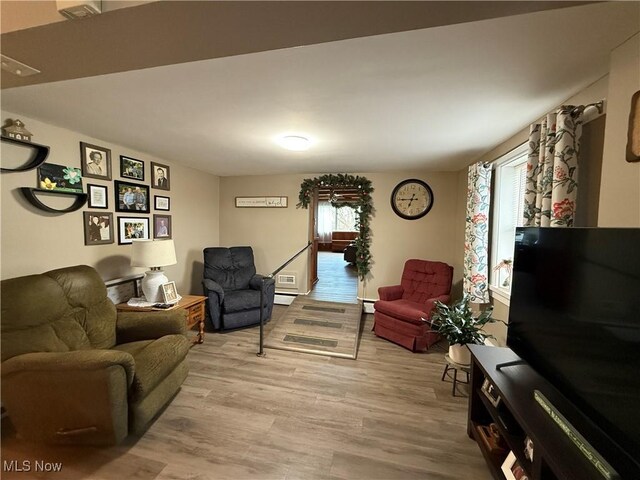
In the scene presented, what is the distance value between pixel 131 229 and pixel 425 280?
12.2 ft

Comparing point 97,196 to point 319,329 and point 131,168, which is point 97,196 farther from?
point 319,329

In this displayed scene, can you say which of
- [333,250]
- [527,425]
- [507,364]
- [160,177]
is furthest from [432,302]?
[333,250]

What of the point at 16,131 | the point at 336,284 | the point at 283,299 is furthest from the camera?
the point at 336,284

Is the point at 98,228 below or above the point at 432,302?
above

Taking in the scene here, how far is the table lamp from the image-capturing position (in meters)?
2.67

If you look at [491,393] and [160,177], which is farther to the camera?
[160,177]

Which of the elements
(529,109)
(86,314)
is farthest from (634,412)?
(86,314)

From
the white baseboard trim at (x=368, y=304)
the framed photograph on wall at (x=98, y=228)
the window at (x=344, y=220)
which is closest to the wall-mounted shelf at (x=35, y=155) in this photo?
the framed photograph on wall at (x=98, y=228)

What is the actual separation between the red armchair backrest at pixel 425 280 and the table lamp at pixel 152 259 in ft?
9.83

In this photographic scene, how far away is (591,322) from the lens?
3.35 feet

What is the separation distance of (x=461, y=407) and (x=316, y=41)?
8.56 ft

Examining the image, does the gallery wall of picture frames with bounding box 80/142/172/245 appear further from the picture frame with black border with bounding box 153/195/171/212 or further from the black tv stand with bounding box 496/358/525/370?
the black tv stand with bounding box 496/358/525/370

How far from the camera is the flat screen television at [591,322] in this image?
88 cm

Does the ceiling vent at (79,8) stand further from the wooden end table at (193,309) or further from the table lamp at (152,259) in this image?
the wooden end table at (193,309)
